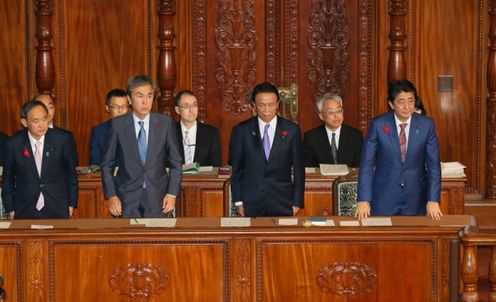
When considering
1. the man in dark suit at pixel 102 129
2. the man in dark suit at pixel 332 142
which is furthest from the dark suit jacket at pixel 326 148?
the man in dark suit at pixel 102 129

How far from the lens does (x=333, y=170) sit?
8.55m

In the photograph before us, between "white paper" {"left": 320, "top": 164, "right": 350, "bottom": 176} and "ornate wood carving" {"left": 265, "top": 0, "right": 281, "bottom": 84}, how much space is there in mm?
2415

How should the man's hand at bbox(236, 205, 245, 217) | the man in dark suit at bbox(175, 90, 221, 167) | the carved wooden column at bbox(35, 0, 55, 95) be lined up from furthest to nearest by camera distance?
the carved wooden column at bbox(35, 0, 55, 95)
the man in dark suit at bbox(175, 90, 221, 167)
the man's hand at bbox(236, 205, 245, 217)

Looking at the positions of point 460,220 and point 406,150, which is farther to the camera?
point 406,150

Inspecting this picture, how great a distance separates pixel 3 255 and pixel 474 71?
5887mm

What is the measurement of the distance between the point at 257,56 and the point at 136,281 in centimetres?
523

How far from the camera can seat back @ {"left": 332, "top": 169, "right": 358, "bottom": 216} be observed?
7523 millimetres

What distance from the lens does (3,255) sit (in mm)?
5980

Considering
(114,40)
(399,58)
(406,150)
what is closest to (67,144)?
(406,150)

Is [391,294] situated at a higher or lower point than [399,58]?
lower

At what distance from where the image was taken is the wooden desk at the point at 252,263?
6027 mm

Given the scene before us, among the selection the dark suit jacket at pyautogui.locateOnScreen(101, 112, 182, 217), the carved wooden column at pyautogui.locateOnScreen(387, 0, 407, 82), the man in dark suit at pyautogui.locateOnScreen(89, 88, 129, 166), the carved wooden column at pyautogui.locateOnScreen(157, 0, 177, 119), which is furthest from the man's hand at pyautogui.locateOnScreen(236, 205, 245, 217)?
the carved wooden column at pyautogui.locateOnScreen(387, 0, 407, 82)

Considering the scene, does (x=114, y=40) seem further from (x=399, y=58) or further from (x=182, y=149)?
(x=399, y=58)

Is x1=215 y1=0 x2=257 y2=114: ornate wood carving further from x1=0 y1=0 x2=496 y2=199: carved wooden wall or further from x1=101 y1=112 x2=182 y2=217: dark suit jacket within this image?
x1=101 y1=112 x2=182 y2=217: dark suit jacket
